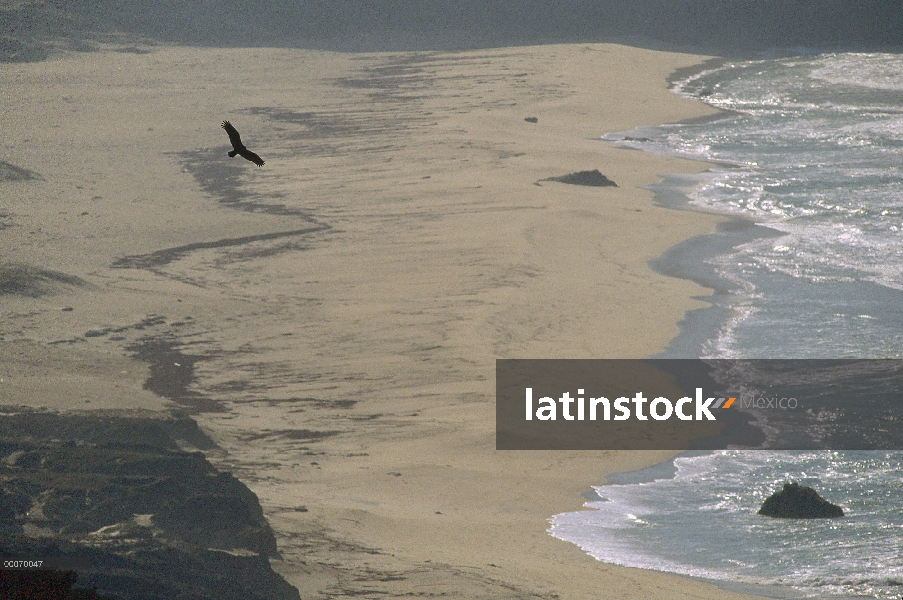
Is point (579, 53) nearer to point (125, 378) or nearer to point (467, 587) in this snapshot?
point (125, 378)

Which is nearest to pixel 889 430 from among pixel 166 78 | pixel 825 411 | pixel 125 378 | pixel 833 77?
pixel 825 411

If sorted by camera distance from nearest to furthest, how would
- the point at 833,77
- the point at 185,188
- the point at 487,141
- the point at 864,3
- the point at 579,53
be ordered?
the point at 185,188
the point at 487,141
the point at 833,77
the point at 579,53
the point at 864,3

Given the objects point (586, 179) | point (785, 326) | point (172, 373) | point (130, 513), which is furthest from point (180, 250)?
point (130, 513)

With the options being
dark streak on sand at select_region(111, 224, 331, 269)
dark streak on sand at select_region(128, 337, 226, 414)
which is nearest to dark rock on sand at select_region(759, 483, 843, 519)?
dark streak on sand at select_region(128, 337, 226, 414)

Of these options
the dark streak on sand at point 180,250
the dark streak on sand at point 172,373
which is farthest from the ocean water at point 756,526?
the dark streak on sand at point 180,250

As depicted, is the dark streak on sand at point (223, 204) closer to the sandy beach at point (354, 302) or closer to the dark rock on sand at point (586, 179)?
the sandy beach at point (354, 302)

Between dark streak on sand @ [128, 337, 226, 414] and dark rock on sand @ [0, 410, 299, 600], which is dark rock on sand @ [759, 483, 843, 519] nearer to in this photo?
dark rock on sand @ [0, 410, 299, 600]

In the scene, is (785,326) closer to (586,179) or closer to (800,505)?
(800,505)
